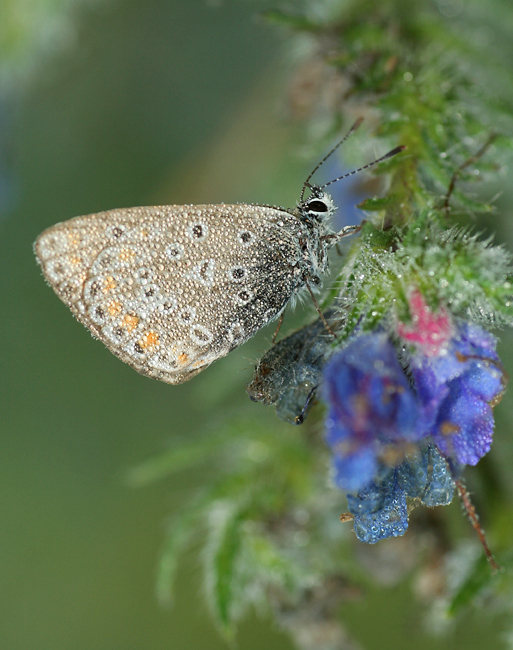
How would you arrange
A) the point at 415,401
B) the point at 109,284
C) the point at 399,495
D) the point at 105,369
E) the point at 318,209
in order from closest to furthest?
the point at 415,401 < the point at 399,495 < the point at 109,284 < the point at 318,209 < the point at 105,369

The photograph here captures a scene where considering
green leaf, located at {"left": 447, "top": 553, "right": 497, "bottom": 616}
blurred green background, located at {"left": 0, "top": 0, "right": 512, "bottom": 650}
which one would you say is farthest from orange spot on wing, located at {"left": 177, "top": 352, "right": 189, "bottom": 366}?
blurred green background, located at {"left": 0, "top": 0, "right": 512, "bottom": 650}

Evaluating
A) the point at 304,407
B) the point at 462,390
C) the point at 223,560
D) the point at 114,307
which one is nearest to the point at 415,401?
the point at 462,390

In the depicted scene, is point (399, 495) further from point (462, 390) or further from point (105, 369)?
point (105, 369)

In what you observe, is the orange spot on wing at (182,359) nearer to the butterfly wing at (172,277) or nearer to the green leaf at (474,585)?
the butterfly wing at (172,277)

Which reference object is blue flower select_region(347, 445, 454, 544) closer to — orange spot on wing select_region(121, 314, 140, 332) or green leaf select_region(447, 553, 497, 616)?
green leaf select_region(447, 553, 497, 616)

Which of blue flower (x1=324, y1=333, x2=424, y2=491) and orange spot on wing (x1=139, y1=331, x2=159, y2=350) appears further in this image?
orange spot on wing (x1=139, y1=331, x2=159, y2=350)

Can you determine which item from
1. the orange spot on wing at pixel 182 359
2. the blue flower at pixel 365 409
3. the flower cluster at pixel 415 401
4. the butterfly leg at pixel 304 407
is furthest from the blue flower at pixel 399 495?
the orange spot on wing at pixel 182 359
